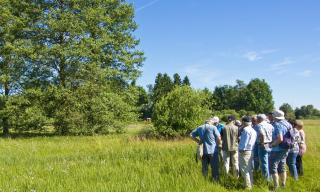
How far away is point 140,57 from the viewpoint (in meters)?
37.0

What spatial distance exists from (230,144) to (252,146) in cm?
124

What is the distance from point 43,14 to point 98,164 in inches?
898

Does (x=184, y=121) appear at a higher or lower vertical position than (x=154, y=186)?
higher

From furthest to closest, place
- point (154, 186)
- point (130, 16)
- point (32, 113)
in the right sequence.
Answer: point (130, 16) → point (32, 113) → point (154, 186)

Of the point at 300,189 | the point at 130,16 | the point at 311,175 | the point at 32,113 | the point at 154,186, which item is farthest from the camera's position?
the point at 130,16

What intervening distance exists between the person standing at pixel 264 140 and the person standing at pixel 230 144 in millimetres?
882

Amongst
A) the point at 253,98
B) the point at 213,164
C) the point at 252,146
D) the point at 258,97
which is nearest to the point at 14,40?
the point at 213,164

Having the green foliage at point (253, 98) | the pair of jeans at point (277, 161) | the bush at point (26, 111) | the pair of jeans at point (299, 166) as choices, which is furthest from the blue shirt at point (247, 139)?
the green foliage at point (253, 98)

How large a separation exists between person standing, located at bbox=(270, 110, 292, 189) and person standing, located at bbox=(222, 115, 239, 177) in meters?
1.32

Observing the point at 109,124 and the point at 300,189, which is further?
the point at 109,124

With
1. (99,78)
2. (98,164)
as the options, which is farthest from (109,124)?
(98,164)

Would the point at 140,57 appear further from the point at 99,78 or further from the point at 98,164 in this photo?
the point at 98,164

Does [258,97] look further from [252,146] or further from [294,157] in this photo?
[252,146]

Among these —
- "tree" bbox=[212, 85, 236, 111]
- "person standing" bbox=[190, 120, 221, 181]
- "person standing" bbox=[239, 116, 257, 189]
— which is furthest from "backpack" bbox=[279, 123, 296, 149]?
"tree" bbox=[212, 85, 236, 111]
